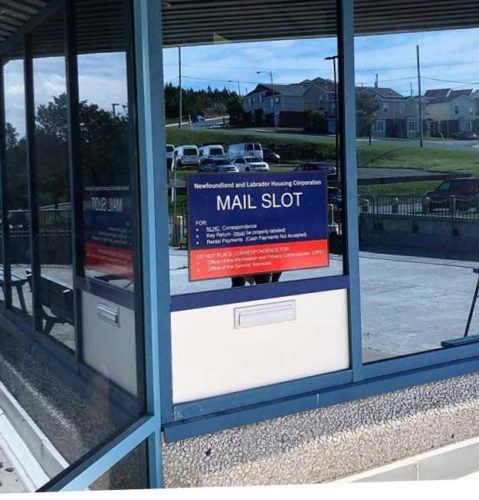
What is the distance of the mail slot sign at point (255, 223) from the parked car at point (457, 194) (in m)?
0.99

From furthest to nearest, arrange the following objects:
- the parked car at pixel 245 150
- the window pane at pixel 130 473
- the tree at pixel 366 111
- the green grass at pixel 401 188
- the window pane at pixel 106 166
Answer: the green grass at pixel 401 188 → the tree at pixel 366 111 → the parked car at pixel 245 150 → the window pane at pixel 130 473 → the window pane at pixel 106 166

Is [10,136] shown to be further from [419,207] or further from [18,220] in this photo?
[419,207]

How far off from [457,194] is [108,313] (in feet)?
8.10

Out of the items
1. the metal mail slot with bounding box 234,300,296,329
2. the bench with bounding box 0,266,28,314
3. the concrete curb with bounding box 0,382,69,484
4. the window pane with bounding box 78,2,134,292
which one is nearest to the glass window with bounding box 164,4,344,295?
the metal mail slot with bounding box 234,300,296,329

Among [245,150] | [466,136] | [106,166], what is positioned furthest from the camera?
[466,136]

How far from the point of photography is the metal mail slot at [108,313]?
3.26 meters

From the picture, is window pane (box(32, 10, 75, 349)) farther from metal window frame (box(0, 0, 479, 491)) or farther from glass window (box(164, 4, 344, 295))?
glass window (box(164, 4, 344, 295))

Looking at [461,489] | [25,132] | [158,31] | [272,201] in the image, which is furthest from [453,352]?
[25,132]

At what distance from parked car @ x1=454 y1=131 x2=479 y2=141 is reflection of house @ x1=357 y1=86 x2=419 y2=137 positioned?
33 centimetres

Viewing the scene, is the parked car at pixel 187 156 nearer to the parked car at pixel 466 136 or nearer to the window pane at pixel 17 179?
the window pane at pixel 17 179

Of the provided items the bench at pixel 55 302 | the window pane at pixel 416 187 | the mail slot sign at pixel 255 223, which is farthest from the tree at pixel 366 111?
the bench at pixel 55 302

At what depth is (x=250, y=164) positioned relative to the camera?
12.2 ft

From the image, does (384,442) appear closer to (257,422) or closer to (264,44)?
(257,422)

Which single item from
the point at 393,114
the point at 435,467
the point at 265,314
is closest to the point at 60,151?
the point at 265,314
